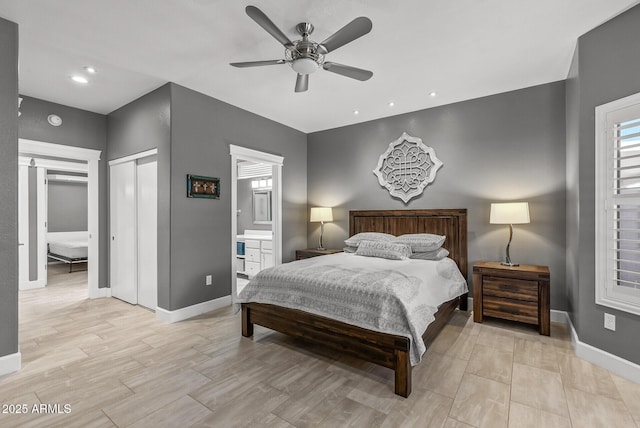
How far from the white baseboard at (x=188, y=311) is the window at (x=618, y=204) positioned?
4084 mm

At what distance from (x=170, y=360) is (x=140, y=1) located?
2.91 m

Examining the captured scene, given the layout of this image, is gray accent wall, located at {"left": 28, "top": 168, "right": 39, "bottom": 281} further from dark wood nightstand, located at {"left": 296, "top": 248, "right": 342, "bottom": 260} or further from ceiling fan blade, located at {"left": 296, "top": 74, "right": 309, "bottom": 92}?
ceiling fan blade, located at {"left": 296, "top": 74, "right": 309, "bottom": 92}

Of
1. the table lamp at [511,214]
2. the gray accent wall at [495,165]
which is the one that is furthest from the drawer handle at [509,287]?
the gray accent wall at [495,165]

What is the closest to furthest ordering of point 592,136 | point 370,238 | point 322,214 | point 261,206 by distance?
point 592,136 < point 370,238 < point 322,214 < point 261,206

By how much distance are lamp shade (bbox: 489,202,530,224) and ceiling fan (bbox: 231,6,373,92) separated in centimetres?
223

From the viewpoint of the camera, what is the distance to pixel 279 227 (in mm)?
5133

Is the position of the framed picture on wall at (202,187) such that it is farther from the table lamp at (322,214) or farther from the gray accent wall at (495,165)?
the gray accent wall at (495,165)

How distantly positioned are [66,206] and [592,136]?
1107 cm

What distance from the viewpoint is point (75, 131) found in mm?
Answer: 4320

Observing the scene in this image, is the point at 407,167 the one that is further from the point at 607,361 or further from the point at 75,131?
the point at 75,131

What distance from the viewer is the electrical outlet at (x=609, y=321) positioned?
7.87 feet

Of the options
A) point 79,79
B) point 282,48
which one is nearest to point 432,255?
point 282,48

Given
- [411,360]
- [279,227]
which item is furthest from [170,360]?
[279,227]

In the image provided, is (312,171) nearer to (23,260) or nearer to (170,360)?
(170,360)
